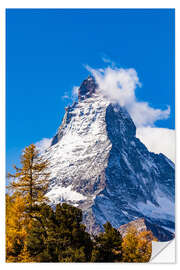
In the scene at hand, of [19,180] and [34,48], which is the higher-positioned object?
[34,48]

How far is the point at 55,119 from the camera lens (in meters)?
12.2

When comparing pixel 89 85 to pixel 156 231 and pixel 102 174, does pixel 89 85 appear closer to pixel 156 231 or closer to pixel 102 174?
pixel 156 231

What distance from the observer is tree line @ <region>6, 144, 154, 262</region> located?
365 inches

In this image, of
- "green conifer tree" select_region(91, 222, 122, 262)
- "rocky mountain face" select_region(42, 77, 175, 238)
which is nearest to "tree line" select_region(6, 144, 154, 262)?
"green conifer tree" select_region(91, 222, 122, 262)

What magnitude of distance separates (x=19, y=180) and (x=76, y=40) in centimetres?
492

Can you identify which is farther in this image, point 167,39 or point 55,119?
point 55,119

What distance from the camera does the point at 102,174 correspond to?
262 ft

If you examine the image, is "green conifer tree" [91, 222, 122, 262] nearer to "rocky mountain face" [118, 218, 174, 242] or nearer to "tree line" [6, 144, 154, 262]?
"tree line" [6, 144, 154, 262]

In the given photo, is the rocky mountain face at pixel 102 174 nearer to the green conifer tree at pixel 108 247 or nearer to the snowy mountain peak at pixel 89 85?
the snowy mountain peak at pixel 89 85

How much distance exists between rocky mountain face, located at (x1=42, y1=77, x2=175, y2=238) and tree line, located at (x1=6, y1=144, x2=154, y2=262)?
9994mm

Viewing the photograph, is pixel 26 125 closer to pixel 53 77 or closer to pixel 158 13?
pixel 53 77

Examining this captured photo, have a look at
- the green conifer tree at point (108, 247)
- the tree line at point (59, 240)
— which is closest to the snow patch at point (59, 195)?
the tree line at point (59, 240)
